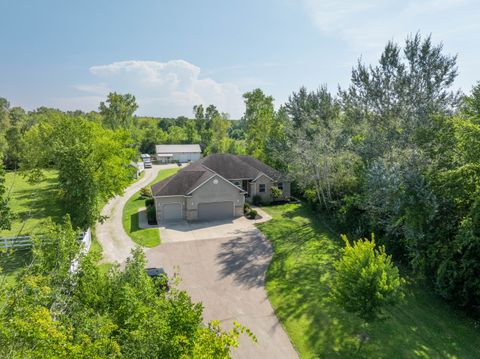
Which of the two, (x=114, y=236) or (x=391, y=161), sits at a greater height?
(x=391, y=161)

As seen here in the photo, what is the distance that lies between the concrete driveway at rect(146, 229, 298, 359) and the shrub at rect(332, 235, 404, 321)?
140 inches

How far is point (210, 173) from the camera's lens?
3173 cm

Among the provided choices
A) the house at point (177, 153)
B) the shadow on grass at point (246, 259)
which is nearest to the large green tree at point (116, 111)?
the house at point (177, 153)

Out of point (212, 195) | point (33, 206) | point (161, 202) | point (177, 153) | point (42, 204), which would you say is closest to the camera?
point (161, 202)

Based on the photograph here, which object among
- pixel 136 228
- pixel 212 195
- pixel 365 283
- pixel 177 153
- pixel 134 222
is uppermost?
pixel 177 153

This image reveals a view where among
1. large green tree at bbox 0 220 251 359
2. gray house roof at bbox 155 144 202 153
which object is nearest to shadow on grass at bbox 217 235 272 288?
large green tree at bbox 0 220 251 359

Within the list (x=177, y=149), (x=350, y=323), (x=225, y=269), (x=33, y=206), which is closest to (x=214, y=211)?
(x=225, y=269)

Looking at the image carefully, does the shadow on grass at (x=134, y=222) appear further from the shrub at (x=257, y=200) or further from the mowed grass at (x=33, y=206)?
the shrub at (x=257, y=200)

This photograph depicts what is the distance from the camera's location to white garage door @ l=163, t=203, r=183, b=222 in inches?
1159

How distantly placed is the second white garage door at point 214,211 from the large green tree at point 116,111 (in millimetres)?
34941

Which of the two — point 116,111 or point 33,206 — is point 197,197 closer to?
point 33,206

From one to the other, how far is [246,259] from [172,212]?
10.8m

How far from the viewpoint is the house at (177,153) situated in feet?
241

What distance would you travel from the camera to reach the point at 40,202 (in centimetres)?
3444
